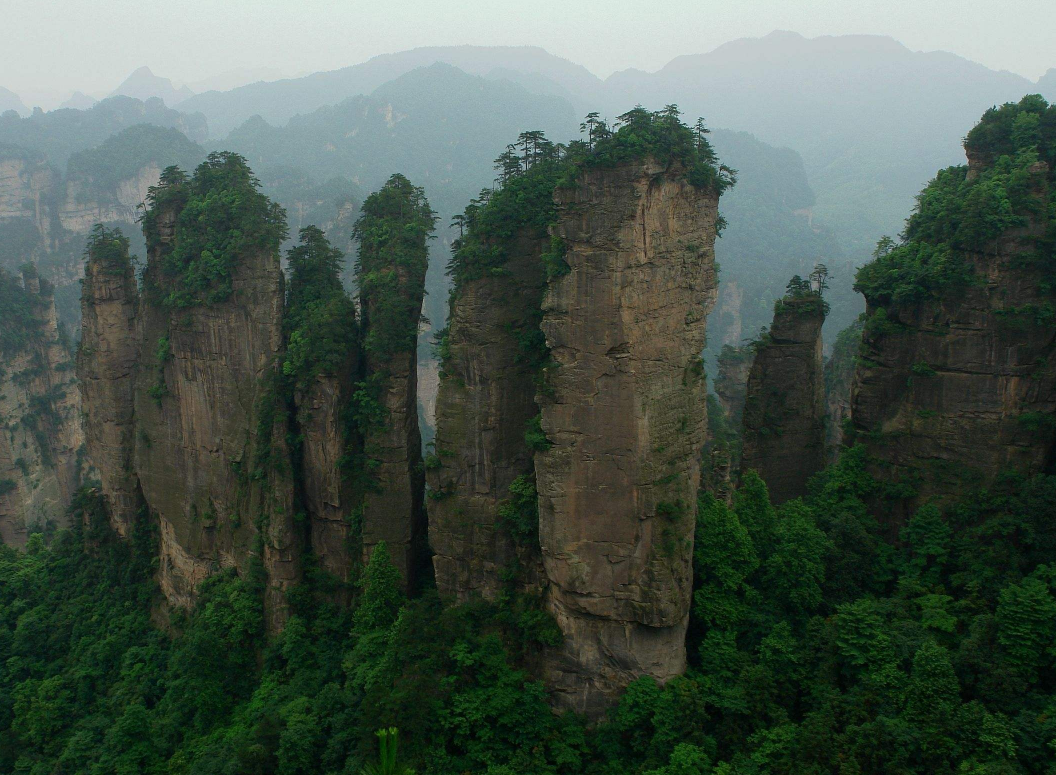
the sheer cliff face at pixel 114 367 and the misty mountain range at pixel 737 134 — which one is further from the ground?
the misty mountain range at pixel 737 134

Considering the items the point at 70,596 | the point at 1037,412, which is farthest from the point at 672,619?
the point at 70,596

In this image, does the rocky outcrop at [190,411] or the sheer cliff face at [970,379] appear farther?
the rocky outcrop at [190,411]

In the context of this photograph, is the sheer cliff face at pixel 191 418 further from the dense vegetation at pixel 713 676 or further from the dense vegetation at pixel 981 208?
the dense vegetation at pixel 981 208

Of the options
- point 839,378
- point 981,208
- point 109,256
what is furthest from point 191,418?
point 839,378

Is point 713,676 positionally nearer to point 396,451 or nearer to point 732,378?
point 396,451

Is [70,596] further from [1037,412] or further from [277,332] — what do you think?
[1037,412]

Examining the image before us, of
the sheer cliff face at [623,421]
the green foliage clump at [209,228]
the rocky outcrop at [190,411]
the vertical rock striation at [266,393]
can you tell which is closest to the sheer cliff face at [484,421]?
the sheer cliff face at [623,421]
